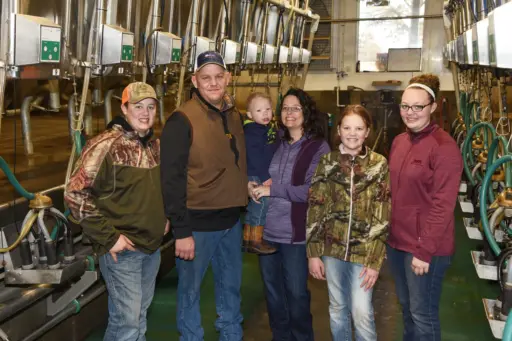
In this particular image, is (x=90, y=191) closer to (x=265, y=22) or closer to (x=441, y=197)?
(x=441, y=197)

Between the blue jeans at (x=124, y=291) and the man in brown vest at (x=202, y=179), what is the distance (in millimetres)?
210

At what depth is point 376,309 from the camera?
358 centimetres

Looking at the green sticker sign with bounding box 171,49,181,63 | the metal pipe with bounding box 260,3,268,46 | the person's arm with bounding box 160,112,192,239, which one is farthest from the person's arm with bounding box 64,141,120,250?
the metal pipe with bounding box 260,3,268,46

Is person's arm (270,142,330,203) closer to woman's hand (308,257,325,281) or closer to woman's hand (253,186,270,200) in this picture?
woman's hand (253,186,270,200)

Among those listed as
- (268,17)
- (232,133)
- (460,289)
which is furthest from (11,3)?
(268,17)

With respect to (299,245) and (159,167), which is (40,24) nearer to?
(159,167)

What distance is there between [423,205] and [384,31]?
680cm

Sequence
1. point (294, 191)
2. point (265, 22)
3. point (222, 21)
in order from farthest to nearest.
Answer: point (265, 22), point (222, 21), point (294, 191)

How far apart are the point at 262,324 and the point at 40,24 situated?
6.91 ft

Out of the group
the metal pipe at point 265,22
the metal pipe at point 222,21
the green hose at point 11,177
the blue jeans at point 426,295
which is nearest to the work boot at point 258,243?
the blue jeans at point 426,295

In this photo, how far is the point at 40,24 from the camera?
7.34ft

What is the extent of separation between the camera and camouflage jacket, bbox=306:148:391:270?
7.66ft

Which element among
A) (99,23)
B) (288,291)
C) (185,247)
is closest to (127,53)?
(99,23)

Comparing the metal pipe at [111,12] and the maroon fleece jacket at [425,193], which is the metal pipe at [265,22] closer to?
the metal pipe at [111,12]
